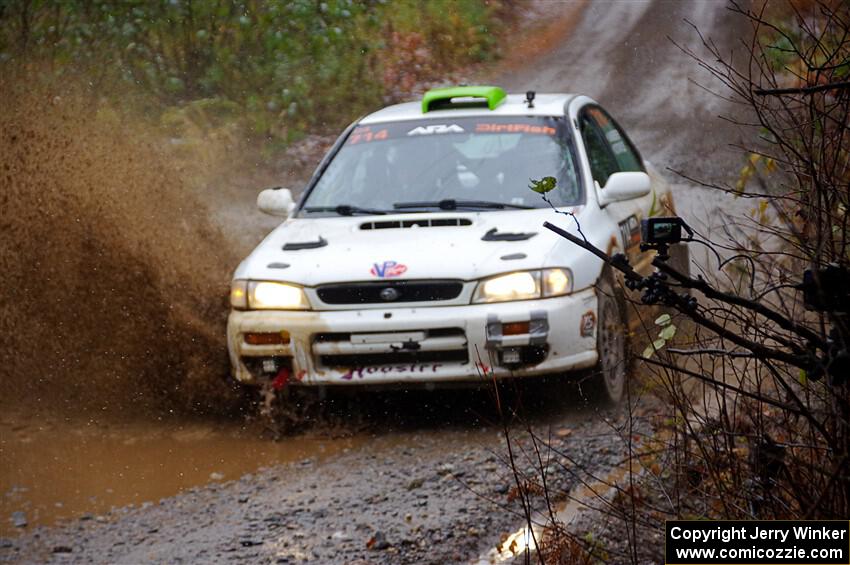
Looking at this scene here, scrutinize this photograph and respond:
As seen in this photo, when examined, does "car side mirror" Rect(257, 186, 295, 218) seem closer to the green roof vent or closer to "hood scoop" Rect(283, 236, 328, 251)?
"hood scoop" Rect(283, 236, 328, 251)

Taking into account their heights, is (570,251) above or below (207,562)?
above

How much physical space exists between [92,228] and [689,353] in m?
6.94

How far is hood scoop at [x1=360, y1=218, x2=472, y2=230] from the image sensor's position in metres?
7.59

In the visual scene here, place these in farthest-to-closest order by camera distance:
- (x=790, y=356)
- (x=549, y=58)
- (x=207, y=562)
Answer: (x=549, y=58), (x=207, y=562), (x=790, y=356)

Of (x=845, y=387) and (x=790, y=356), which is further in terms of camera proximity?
(x=845, y=387)

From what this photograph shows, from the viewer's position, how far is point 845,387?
10.2 ft

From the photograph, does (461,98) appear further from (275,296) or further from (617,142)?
(275,296)

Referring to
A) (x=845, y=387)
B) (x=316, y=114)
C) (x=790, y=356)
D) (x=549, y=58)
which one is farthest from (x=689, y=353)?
(x=549, y=58)

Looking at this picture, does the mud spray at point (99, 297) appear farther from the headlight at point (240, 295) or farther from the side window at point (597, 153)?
the side window at point (597, 153)

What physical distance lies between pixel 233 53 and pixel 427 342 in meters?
12.7

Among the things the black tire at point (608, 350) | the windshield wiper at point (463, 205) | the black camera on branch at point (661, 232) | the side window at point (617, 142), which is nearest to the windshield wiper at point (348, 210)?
the windshield wiper at point (463, 205)

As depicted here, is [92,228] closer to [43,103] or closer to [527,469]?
[527,469]

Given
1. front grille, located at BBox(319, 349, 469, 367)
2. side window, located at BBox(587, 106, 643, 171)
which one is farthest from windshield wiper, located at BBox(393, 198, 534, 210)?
side window, located at BBox(587, 106, 643, 171)

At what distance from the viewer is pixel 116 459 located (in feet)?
23.0
